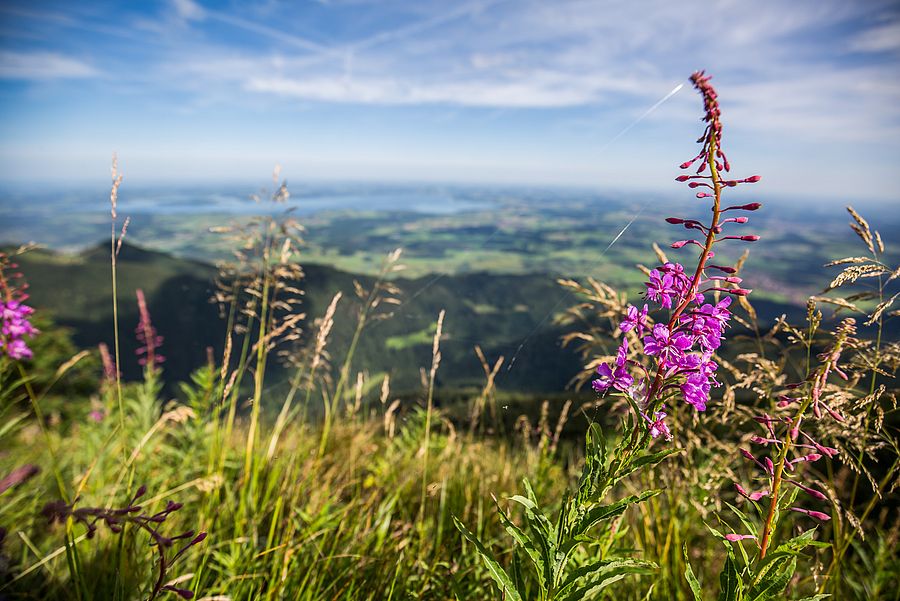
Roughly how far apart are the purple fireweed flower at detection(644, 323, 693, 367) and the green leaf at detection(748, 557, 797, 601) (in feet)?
2.03

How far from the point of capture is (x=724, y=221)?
112 cm

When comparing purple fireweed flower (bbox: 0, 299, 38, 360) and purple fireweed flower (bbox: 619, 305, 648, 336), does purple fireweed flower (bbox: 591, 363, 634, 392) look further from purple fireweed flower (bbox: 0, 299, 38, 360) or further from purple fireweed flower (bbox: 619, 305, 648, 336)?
purple fireweed flower (bbox: 0, 299, 38, 360)

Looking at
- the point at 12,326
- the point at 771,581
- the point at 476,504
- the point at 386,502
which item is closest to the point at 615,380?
the point at 771,581

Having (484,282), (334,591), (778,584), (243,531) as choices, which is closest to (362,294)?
(243,531)

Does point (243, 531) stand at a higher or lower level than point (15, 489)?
higher

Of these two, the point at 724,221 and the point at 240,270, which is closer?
the point at 724,221

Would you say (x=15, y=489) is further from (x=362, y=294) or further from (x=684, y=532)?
(x=684, y=532)

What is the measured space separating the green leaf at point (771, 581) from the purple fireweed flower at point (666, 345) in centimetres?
62

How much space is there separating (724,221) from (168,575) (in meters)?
2.52

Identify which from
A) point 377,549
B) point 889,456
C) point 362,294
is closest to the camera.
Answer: point 377,549

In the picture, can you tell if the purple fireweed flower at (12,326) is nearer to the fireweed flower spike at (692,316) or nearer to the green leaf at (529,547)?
the green leaf at (529,547)

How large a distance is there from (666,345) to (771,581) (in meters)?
0.71

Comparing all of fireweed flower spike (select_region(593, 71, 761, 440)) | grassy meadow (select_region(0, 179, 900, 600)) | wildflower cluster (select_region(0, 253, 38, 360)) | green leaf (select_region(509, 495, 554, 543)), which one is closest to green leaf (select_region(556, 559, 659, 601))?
grassy meadow (select_region(0, 179, 900, 600))

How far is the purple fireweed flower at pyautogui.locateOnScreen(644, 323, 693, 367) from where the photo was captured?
3.67 ft
